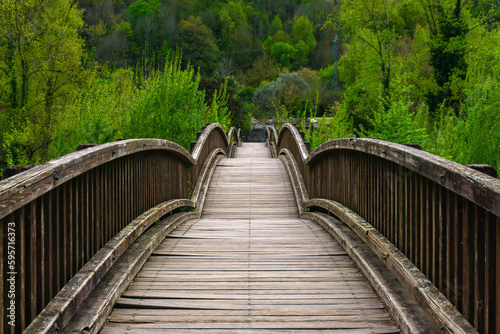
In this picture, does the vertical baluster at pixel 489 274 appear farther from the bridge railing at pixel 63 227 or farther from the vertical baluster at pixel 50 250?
the vertical baluster at pixel 50 250

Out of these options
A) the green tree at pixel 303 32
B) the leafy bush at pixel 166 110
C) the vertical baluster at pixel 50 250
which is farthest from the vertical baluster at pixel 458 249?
the green tree at pixel 303 32

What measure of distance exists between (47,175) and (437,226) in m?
2.31

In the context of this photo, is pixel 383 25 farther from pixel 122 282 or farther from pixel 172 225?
pixel 122 282

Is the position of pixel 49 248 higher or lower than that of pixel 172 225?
higher

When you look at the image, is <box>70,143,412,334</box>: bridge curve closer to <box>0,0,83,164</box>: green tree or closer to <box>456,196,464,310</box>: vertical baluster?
<box>456,196,464,310</box>: vertical baluster

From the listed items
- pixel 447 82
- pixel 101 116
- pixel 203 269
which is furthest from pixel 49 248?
pixel 447 82

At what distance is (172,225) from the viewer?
225 inches

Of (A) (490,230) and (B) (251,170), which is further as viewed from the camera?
(B) (251,170)

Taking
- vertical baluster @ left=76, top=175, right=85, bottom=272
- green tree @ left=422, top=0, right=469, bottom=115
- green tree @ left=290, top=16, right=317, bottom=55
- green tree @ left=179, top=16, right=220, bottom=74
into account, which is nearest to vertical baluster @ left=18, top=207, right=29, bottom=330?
vertical baluster @ left=76, top=175, right=85, bottom=272

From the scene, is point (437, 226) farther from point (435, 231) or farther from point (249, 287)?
point (249, 287)

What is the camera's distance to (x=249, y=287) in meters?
3.67

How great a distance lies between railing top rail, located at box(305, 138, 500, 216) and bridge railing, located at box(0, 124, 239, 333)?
2.09m

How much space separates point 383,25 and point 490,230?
28.4 m

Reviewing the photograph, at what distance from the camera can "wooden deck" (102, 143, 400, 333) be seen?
2.99m
